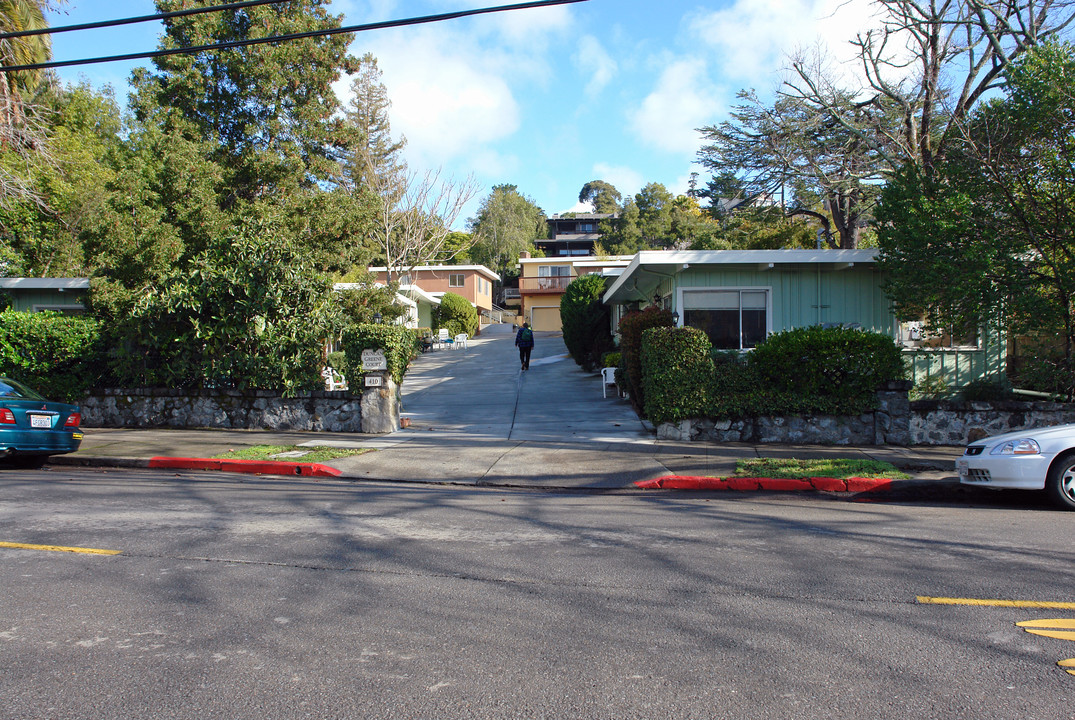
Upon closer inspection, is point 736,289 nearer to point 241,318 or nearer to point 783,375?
point 783,375

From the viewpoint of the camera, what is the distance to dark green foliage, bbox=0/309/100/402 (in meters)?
15.0

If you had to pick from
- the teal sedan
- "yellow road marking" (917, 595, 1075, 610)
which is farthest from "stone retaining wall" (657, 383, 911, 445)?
the teal sedan

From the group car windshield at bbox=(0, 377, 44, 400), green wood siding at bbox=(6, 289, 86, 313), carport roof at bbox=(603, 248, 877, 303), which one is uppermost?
carport roof at bbox=(603, 248, 877, 303)

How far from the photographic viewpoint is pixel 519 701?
3357 mm

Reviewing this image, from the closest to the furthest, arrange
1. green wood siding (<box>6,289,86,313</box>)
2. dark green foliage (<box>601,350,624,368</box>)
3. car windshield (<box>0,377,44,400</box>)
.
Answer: car windshield (<box>0,377,44,400</box>)
green wood siding (<box>6,289,86,313</box>)
dark green foliage (<box>601,350,624,368</box>)

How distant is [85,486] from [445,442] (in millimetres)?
5635

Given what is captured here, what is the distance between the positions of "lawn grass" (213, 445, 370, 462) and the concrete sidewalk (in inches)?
10.8

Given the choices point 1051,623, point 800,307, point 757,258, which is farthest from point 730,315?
point 1051,623

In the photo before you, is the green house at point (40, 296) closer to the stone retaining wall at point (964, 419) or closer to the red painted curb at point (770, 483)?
the red painted curb at point (770, 483)

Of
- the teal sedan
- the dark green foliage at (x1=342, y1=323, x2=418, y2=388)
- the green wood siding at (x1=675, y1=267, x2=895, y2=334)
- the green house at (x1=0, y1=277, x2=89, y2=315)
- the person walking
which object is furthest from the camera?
the person walking

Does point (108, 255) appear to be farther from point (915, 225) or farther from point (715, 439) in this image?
point (915, 225)

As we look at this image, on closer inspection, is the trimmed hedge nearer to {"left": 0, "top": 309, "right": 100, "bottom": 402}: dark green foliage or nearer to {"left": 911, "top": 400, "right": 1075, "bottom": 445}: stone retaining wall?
{"left": 911, "top": 400, "right": 1075, "bottom": 445}: stone retaining wall

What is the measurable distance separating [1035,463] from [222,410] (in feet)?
44.5

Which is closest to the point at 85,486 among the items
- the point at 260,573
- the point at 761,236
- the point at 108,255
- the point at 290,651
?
the point at 260,573
